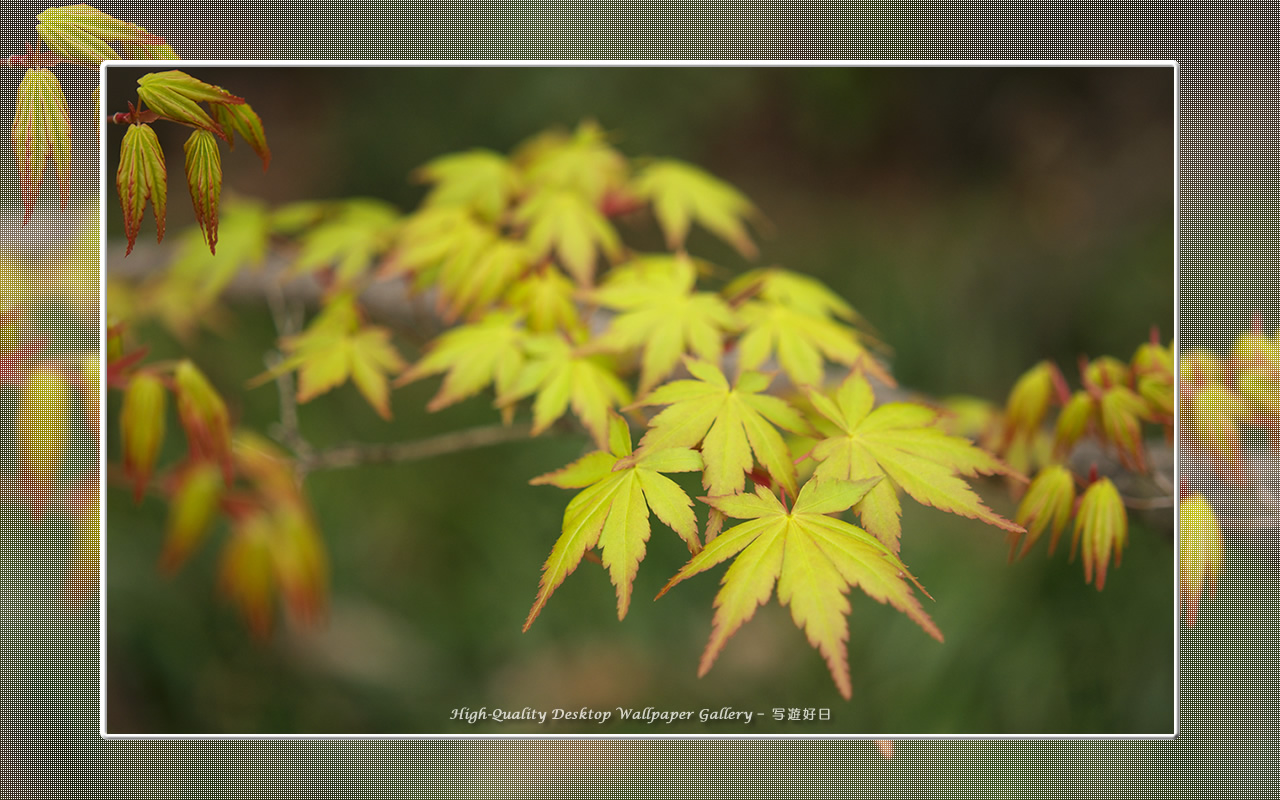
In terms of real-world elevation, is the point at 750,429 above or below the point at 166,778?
above

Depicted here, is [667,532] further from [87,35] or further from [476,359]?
[87,35]

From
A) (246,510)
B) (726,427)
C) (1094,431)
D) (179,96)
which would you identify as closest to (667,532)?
(246,510)

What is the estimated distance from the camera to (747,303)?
535mm

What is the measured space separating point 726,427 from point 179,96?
1.01ft

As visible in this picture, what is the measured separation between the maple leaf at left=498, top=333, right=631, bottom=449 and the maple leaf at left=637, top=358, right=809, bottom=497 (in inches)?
2.9

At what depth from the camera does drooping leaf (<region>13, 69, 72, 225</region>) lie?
0.41 metres

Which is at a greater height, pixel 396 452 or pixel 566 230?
pixel 566 230

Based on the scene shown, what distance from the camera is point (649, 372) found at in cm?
47

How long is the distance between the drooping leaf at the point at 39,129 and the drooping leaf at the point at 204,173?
8cm

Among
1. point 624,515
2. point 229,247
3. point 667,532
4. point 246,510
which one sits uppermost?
point 229,247

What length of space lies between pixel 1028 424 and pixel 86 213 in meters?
0.70

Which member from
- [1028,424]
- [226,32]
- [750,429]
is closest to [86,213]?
[226,32]

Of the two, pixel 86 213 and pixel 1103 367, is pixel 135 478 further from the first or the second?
pixel 1103 367

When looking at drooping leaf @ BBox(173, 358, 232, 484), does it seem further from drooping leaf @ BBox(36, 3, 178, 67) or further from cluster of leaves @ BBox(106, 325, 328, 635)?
drooping leaf @ BBox(36, 3, 178, 67)
